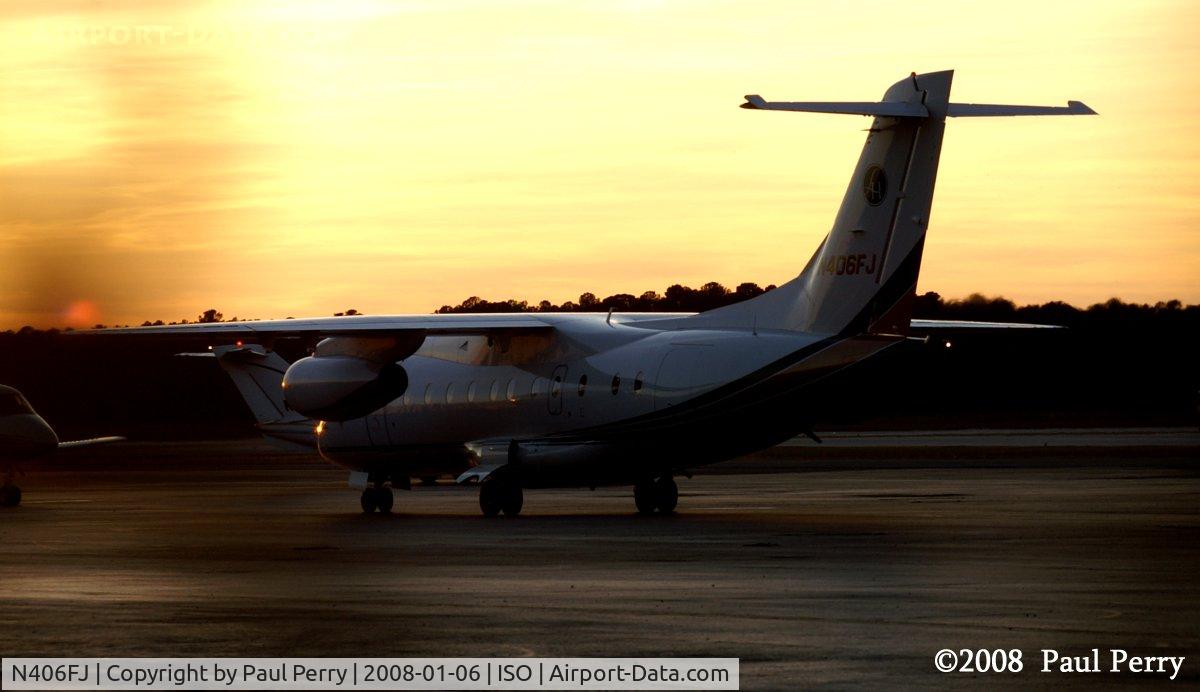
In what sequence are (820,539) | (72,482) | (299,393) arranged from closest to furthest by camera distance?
(820,539)
(299,393)
(72,482)

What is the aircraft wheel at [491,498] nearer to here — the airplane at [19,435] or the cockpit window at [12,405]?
the airplane at [19,435]

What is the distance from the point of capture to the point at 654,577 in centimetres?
1986

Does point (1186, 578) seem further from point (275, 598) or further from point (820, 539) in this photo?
point (275, 598)

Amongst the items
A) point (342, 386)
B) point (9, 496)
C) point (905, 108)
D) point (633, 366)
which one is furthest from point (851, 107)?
point (9, 496)

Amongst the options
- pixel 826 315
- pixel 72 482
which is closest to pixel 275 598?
pixel 826 315

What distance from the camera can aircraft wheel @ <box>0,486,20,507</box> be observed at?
3669 centimetres

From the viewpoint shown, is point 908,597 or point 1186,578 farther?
point 1186,578

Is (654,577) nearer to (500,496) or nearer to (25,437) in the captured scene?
(500,496)

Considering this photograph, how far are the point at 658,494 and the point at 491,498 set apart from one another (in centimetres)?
307

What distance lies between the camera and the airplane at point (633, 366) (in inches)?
1167

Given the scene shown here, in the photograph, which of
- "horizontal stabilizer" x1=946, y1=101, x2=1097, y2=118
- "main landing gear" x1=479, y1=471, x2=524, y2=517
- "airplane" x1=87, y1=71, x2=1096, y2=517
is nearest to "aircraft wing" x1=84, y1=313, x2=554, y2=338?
"airplane" x1=87, y1=71, x2=1096, y2=517

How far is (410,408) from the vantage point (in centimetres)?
3725

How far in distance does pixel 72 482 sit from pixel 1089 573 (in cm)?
3508
